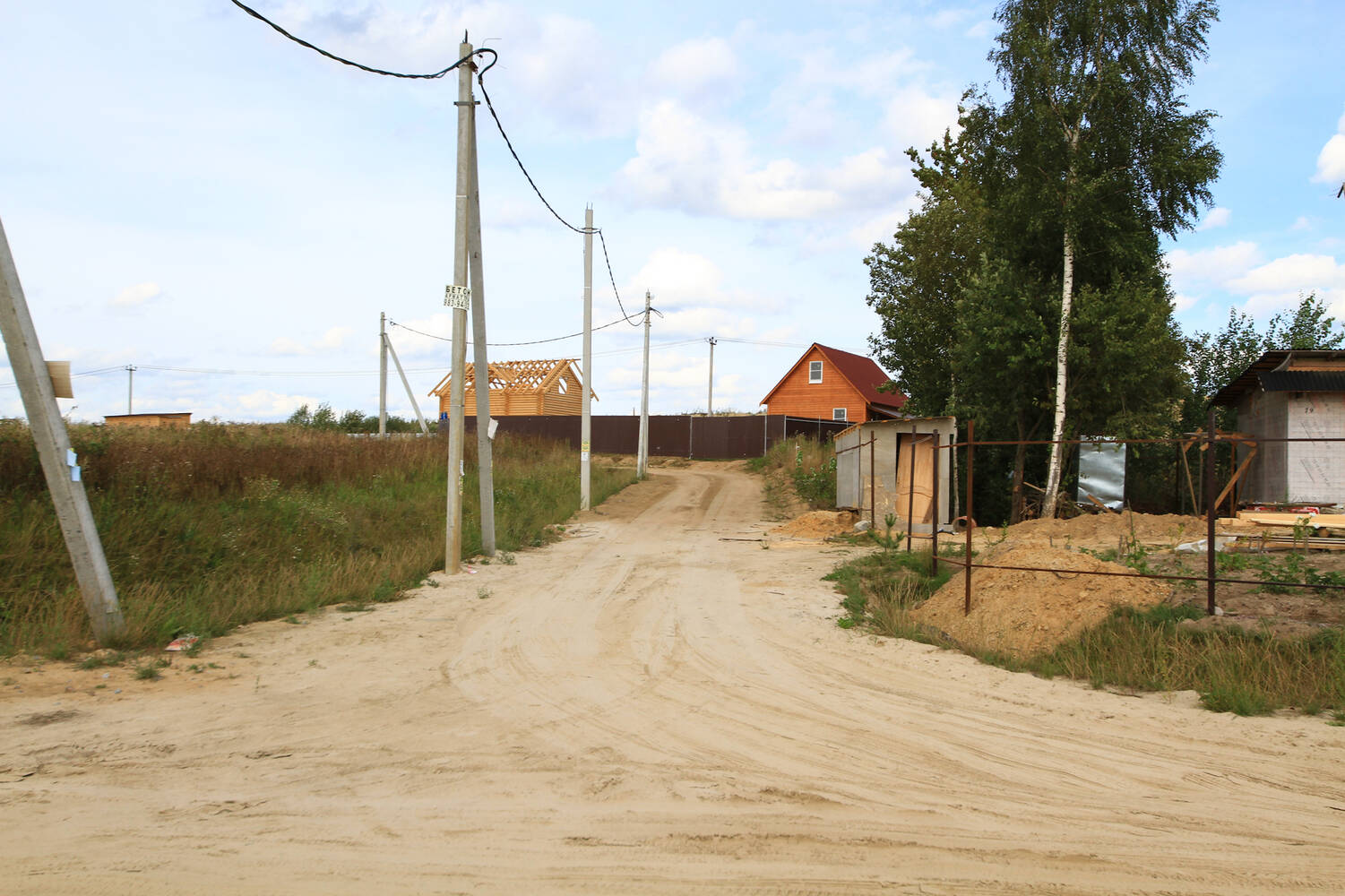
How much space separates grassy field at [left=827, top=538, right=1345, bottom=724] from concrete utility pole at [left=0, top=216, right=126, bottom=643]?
24.3ft

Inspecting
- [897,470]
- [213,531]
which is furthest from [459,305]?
[897,470]

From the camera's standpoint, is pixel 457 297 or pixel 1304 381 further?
pixel 1304 381

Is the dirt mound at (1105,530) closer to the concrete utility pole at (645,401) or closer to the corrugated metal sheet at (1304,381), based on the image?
the corrugated metal sheet at (1304,381)

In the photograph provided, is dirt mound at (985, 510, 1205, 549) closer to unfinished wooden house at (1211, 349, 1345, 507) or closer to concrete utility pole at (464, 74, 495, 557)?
unfinished wooden house at (1211, 349, 1345, 507)

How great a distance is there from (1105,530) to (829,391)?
32.0 m

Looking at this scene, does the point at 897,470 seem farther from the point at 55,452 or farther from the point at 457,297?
the point at 55,452

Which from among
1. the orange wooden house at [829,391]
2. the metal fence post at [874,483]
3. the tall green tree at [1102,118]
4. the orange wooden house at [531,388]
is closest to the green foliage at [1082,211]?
the tall green tree at [1102,118]

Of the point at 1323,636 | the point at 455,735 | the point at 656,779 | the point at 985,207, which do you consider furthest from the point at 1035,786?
the point at 985,207

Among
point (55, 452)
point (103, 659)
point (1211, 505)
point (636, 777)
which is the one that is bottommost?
point (636, 777)

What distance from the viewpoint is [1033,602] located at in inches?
352

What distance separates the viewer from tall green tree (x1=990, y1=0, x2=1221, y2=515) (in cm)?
1859

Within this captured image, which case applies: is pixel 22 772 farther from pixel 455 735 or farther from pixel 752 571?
pixel 752 571

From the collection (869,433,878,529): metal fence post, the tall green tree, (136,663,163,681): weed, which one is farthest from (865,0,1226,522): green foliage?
(136,663,163,681): weed

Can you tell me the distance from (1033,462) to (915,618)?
16869 mm
